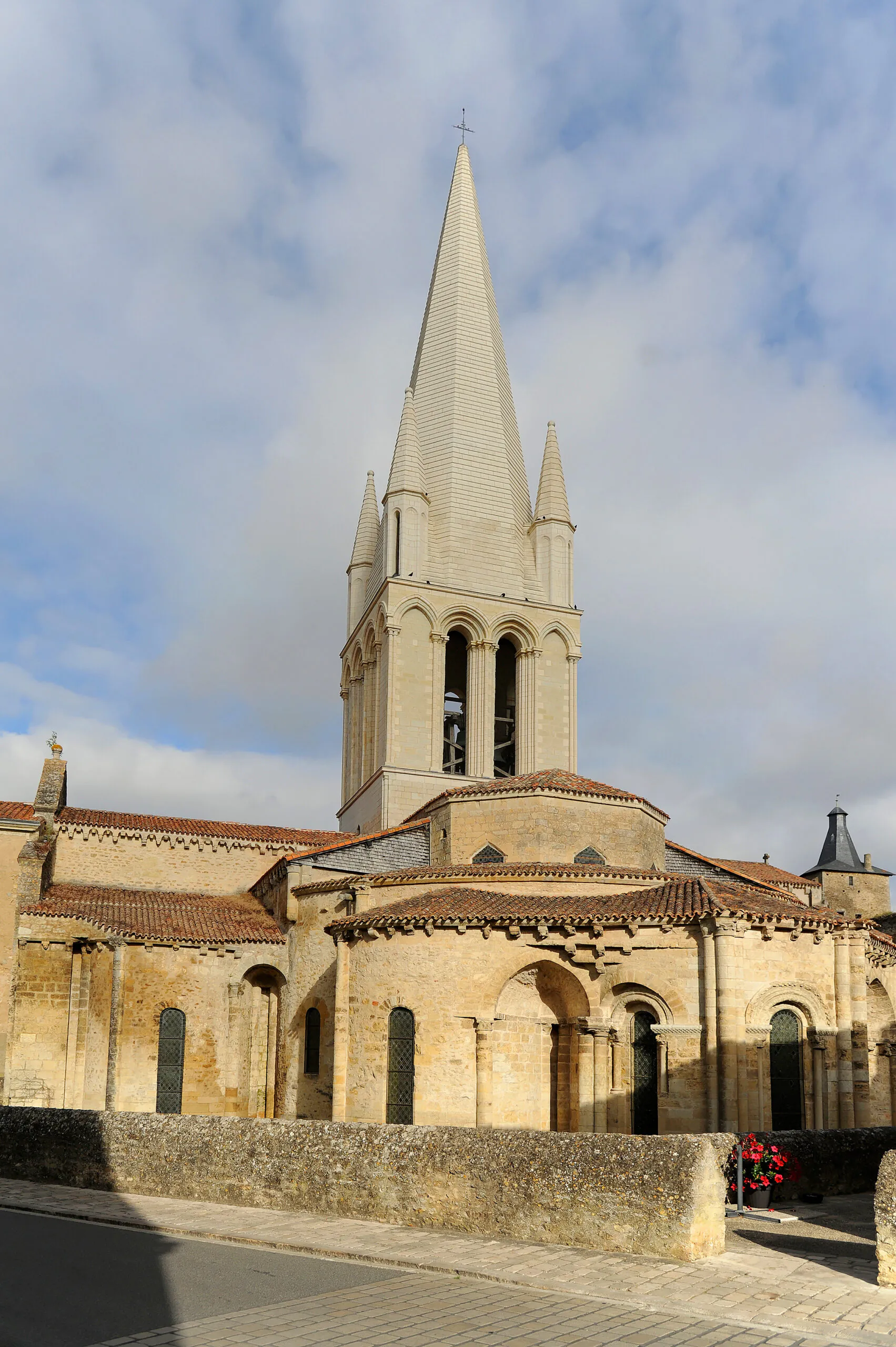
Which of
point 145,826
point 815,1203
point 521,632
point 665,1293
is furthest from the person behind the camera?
point 521,632

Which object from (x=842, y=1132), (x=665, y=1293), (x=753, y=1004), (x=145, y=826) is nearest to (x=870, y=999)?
(x=753, y=1004)

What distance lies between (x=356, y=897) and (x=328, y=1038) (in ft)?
12.1

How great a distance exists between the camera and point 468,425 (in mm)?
44156

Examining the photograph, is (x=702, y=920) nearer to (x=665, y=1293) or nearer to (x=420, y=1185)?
(x=420, y=1185)

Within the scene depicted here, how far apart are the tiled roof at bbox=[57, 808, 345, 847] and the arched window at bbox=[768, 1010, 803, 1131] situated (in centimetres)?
1763

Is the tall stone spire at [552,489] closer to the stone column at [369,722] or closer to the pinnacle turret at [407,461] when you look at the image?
the pinnacle turret at [407,461]

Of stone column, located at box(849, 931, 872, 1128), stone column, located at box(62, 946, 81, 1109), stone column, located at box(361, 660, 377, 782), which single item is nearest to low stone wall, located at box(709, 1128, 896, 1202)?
stone column, located at box(849, 931, 872, 1128)

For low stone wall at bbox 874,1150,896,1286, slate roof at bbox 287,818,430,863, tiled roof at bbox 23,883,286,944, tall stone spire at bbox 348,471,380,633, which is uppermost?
tall stone spire at bbox 348,471,380,633

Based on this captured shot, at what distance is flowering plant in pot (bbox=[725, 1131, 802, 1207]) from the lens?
13.4 m

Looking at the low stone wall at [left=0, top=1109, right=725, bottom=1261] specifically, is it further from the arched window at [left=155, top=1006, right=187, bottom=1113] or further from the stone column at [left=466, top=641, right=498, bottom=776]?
the stone column at [left=466, top=641, right=498, bottom=776]

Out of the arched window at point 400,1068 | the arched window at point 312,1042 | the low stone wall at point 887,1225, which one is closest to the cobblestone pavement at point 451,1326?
the low stone wall at point 887,1225

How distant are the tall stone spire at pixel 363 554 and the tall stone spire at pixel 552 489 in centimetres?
700

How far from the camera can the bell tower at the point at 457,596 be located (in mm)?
39344

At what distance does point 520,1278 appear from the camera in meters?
9.30
